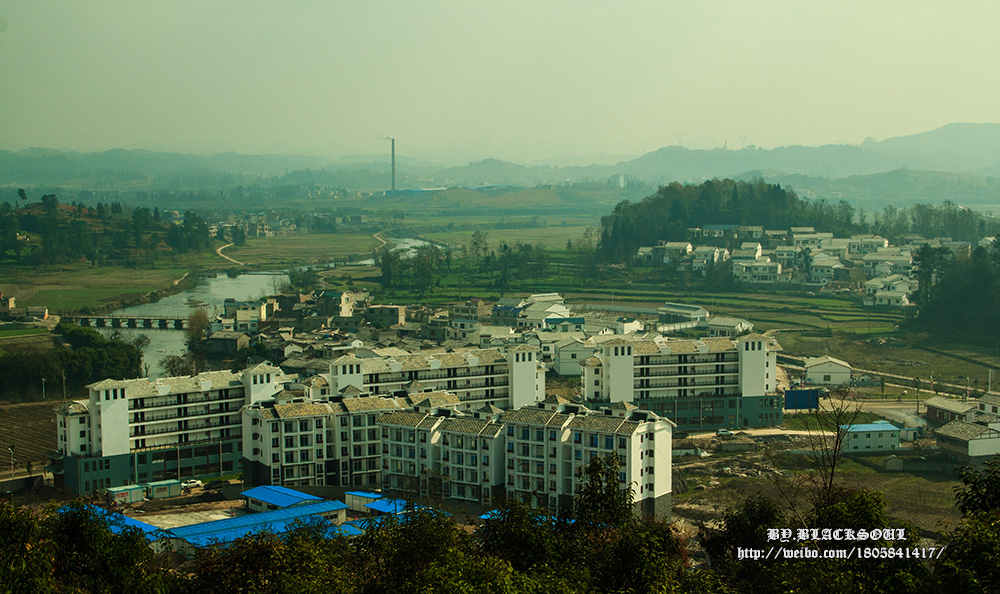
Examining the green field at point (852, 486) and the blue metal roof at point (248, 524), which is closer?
the blue metal roof at point (248, 524)

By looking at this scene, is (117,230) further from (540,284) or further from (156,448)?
(156,448)

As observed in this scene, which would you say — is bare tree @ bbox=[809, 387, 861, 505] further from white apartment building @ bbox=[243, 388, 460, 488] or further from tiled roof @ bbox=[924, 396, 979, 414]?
white apartment building @ bbox=[243, 388, 460, 488]

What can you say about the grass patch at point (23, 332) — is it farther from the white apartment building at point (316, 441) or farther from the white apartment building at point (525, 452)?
the white apartment building at point (525, 452)

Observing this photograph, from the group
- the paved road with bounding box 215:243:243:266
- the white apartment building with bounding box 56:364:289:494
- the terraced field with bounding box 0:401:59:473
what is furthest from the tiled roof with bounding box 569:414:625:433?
the paved road with bounding box 215:243:243:266

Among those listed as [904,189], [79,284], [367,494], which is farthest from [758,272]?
[904,189]

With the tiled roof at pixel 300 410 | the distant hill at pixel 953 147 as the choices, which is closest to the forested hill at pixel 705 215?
the tiled roof at pixel 300 410

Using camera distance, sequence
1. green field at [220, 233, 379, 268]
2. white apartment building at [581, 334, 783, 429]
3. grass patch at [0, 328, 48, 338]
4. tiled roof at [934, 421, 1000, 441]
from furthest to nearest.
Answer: green field at [220, 233, 379, 268] → grass patch at [0, 328, 48, 338] → white apartment building at [581, 334, 783, 429] → tiled roof at [934, 421, 1000, 441]
